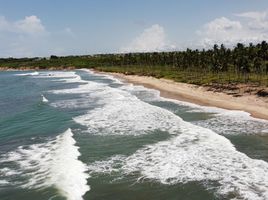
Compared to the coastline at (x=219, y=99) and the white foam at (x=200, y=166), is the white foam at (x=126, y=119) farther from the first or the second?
the coastline at (x=219, y=99)

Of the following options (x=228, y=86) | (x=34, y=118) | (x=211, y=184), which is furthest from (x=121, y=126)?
(x=228, y=86)

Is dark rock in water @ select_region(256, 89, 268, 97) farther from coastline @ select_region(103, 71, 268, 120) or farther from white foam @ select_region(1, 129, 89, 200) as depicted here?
white foam @ select_region(1, 129, 89, 200)

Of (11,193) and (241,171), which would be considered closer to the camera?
(11,193)

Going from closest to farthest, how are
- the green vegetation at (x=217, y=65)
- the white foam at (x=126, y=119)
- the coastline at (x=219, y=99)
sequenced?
the white foam at (x=126, y=119), the coastline at (x=219, y=99), the green vegetation at (x=217, y=65)

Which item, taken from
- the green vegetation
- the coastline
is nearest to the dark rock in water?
the coastline

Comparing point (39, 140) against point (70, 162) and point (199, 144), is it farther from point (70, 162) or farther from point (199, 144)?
point (199, 144)

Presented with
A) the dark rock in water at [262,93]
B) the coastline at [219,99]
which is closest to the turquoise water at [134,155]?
the coastline at [219,99]
